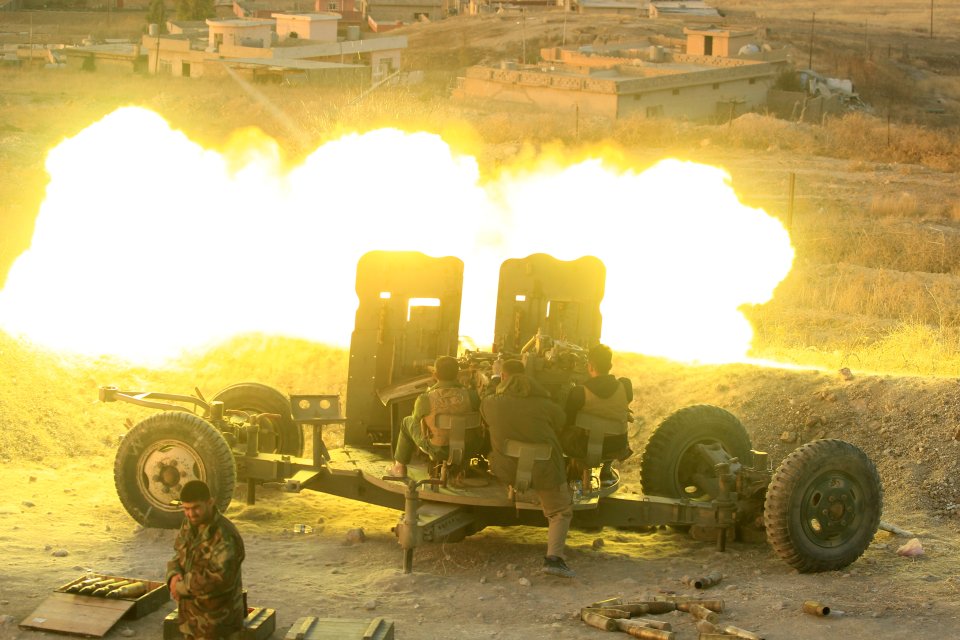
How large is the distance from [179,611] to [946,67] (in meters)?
72.5

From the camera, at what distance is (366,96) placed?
156ft

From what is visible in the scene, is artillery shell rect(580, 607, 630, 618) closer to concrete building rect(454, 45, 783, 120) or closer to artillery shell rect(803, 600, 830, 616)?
artillery shell rect(803, 600, 830, 616)

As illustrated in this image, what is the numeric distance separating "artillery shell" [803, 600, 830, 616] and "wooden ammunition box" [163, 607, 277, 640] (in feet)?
11.4

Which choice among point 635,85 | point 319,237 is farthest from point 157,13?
point 319,237

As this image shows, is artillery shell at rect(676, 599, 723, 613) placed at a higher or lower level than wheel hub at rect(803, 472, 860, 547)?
lower

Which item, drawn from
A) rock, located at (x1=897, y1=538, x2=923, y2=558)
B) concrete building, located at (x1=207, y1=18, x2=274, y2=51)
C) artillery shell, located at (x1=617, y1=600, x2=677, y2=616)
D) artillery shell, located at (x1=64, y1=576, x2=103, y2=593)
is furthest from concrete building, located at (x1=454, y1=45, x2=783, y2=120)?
artillery shell, located at (x1=64, y1=576, x2=103, y2=593)

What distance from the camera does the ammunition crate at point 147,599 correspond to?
9508 millimetres

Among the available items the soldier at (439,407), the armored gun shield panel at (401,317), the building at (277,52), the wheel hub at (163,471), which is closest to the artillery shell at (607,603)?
the soldier at (439,407)

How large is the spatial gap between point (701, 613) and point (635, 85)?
1440 inches

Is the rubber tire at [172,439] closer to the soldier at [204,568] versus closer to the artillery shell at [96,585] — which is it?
the artillery shell at [96,585]

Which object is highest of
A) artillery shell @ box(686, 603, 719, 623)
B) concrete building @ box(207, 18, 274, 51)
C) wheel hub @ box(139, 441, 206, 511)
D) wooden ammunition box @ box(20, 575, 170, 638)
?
concrete building @ box(207, 18, 274, 51)

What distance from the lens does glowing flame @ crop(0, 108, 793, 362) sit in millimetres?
17078

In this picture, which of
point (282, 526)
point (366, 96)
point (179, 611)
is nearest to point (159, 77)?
point (366, 96)

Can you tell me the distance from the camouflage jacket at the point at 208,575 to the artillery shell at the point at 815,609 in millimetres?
3787
